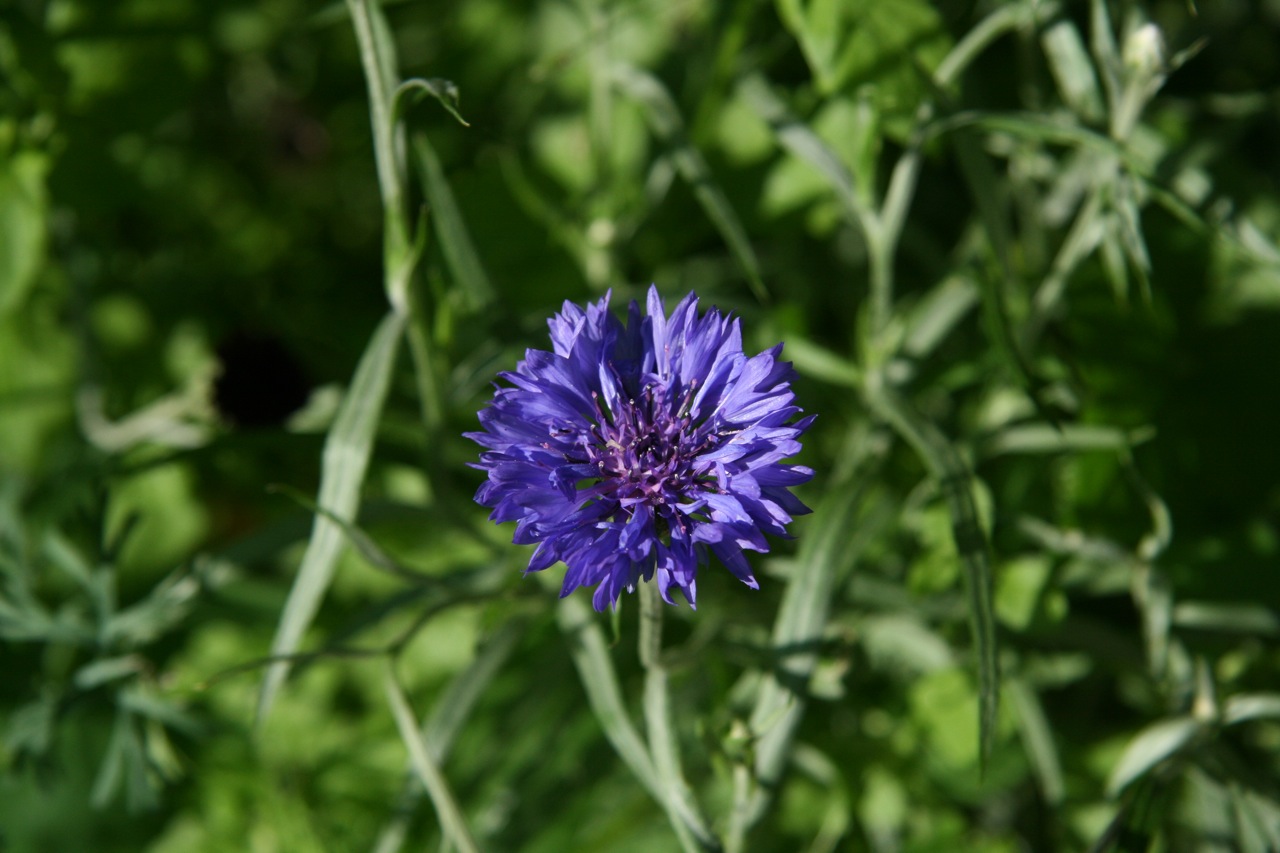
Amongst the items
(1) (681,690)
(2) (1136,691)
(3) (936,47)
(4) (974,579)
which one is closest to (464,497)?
(1) (681,690)

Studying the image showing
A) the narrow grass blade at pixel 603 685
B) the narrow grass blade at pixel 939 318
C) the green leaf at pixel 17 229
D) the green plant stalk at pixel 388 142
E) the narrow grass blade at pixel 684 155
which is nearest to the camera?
the green plant stalk at pixel 388 142

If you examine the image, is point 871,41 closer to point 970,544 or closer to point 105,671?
point 970,544

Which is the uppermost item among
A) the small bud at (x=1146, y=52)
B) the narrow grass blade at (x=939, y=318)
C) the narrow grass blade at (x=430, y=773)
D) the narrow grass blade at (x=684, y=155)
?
the narrow grass blade at (x=684, y=155)

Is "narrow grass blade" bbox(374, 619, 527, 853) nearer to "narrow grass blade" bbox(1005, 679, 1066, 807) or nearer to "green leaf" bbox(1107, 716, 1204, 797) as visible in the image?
"narrow grass blade" bbox(1005, 679, 1066, 807)

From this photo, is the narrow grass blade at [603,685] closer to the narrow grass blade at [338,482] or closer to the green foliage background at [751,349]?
the green foliage background at [751,349]

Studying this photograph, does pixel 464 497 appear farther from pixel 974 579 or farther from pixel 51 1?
pixel 51 1

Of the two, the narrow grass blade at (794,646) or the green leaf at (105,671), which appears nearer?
the narrow grass blade at (794,646)

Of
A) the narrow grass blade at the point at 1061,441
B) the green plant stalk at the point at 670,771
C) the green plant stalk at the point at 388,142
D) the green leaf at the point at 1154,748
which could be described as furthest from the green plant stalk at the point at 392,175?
the green leaf at the point at 1154,748
